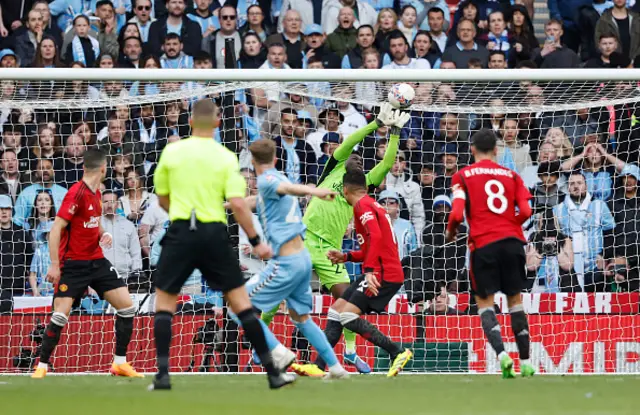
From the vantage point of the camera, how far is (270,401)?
7324mm

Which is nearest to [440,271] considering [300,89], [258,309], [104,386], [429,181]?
[429,181]

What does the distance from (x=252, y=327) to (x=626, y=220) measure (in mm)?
6219

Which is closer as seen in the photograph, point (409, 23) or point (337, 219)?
point (337, 219)

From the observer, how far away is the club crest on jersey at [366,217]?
1037 cm

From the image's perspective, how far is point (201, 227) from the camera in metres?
7.78

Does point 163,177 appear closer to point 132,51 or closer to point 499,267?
point 499,267

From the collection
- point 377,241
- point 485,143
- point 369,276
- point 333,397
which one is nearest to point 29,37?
point 377,241

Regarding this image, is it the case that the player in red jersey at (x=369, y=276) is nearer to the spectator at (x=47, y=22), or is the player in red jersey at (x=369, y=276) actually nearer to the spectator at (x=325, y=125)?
the spectator at (x=325, y=125)

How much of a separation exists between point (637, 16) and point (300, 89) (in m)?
6.16

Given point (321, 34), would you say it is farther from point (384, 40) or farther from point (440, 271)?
point (440, 271)

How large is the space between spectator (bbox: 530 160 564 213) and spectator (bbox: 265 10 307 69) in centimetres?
408

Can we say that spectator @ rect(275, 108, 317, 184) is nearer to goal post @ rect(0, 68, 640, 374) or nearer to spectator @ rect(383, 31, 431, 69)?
goal post @ rect(0, 68, 640, 374)

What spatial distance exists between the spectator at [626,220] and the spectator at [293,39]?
4.90 metres

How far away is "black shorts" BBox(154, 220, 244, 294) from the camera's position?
777 centimetres
